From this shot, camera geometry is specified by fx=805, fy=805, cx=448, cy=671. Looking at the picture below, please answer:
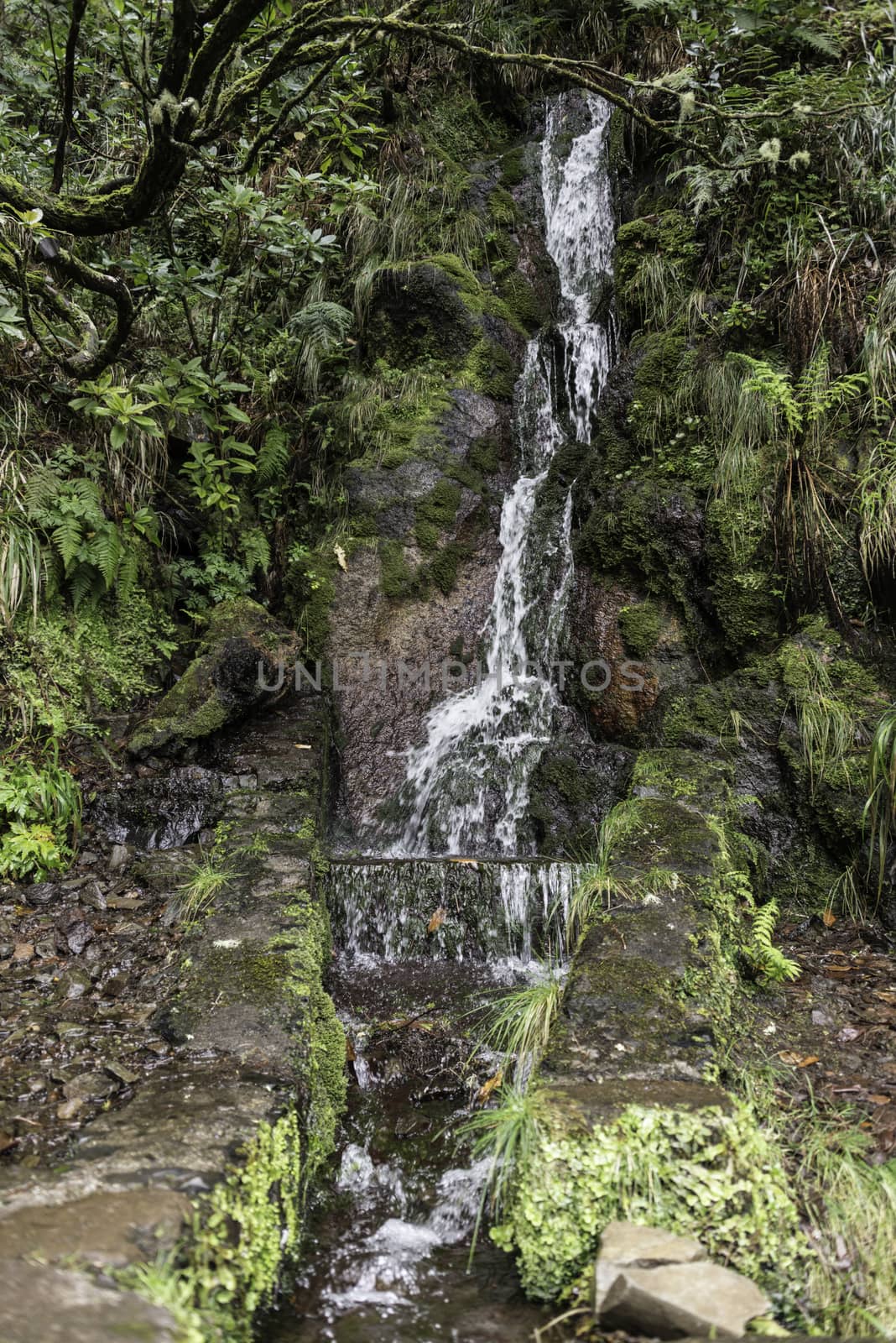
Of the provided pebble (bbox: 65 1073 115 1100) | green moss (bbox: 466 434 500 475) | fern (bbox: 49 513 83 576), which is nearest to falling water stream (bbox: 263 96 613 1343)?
green moss (bbox: 466 434 500 475)

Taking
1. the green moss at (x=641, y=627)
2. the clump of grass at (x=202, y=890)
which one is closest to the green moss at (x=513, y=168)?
the green moss at (x=641, y=627)

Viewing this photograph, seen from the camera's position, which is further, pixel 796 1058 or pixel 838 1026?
pixel 838 1026

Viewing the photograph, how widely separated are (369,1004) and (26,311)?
403 centimetres

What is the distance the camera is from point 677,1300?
77.0 inches

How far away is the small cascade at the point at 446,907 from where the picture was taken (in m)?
4.58

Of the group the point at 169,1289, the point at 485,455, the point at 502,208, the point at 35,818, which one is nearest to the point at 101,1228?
the point at 169,1289

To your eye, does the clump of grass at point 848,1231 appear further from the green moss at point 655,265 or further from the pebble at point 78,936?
the green moss at point 655,265

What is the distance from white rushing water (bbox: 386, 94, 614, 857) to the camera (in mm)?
5531

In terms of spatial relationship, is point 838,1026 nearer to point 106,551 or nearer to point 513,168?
point 106,551

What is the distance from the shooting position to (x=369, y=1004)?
Answer: 4137 millimetres

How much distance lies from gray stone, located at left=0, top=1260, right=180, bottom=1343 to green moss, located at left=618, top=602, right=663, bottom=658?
4.59 m

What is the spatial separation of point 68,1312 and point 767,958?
3.17 m

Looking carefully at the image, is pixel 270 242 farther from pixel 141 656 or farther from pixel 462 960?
Result: pixel 462 960

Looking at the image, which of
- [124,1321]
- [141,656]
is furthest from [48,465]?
[124,1321]
